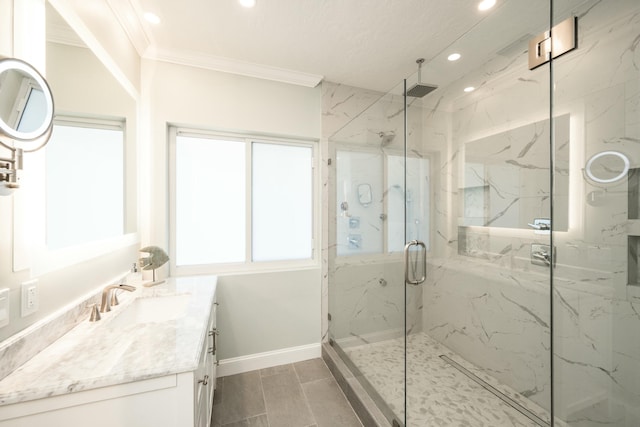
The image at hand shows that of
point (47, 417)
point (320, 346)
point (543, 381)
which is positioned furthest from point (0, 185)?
point (543, 381)

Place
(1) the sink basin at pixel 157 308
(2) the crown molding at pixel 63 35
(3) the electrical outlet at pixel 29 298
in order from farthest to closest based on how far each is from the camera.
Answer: (1) the sink basin at pixel 157 308 → (2) the crown molding at pixel 63 35 → (3) the electrical outlet at pixel 29 298

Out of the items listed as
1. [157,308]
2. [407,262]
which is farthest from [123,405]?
[407,262]

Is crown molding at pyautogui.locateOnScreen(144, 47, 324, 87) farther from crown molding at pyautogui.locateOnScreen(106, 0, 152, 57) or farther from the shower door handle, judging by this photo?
the shower door handle

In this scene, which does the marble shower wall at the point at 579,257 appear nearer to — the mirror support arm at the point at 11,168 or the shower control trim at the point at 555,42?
the shower control trim at the point at 555,42

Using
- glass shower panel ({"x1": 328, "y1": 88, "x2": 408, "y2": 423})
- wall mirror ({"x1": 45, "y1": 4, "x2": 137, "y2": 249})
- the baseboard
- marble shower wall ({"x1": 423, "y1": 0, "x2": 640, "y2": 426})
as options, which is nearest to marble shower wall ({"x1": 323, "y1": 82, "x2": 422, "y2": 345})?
glass shower panel ({"x1": 328, "y1": 88, "x2": 408, "y2": 423})

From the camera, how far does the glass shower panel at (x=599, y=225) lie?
4.13 ft

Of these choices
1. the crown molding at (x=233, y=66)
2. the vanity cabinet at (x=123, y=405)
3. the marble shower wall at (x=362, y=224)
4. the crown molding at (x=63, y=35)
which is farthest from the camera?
the marble shower wall at (x=362, y=224)

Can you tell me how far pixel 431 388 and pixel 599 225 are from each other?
1559 mm

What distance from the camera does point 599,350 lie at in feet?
4.54

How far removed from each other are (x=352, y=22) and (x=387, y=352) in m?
2.58

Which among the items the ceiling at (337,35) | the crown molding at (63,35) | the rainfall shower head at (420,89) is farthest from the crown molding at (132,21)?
the rainfall shower head at (420,89)

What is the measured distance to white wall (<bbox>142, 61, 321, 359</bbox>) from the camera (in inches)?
77.0

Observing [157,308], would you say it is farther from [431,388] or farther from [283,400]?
[431,388]

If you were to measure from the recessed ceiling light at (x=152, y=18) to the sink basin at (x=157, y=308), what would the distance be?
1.83 m
